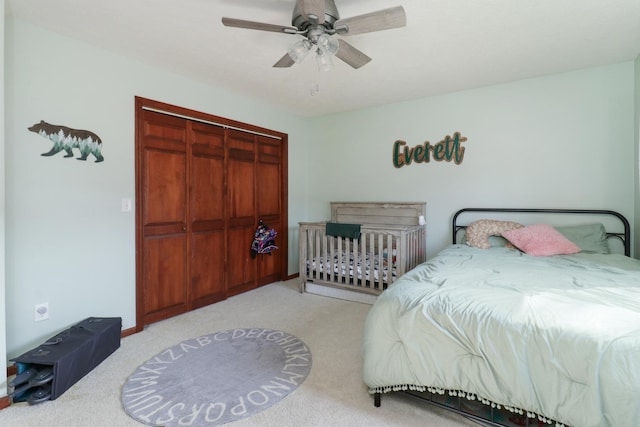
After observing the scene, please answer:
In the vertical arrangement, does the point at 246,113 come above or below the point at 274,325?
above

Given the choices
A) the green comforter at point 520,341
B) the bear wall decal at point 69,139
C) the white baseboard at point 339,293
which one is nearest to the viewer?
the green comforter at point 520,341

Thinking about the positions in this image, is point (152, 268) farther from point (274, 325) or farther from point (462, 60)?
point (462, 60)

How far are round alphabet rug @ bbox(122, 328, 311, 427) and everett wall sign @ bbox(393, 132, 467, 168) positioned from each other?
260cm

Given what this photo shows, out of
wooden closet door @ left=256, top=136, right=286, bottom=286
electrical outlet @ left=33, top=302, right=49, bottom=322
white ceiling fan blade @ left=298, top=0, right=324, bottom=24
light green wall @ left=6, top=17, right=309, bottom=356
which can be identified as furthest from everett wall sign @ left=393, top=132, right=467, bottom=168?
electrical outlet @ left=33, top=302, right=49, bottom=322

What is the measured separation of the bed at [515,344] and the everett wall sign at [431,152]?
73.5 inches

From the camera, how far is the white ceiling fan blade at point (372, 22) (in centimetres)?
167

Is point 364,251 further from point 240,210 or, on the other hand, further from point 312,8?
point 312,8

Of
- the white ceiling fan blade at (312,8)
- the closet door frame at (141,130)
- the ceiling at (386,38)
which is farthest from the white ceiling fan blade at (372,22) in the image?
the closet door frame at (141,130)

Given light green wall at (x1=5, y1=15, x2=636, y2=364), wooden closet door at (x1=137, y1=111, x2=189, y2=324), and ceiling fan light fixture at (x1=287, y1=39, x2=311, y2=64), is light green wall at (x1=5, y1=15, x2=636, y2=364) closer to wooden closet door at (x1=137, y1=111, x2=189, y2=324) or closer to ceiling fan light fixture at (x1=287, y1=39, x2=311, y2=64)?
wooden closet door at (x1=137, y1=111, x2=189, y2=324)

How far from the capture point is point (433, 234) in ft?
12.5

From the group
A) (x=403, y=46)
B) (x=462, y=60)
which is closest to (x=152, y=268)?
(x=403, y=46)

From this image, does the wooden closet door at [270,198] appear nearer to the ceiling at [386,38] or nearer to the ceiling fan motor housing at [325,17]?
the ceiling at [386,38]

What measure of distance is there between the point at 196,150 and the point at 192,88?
645mm

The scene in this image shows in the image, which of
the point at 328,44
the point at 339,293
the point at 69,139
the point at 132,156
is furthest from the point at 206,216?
the point at 328,44
